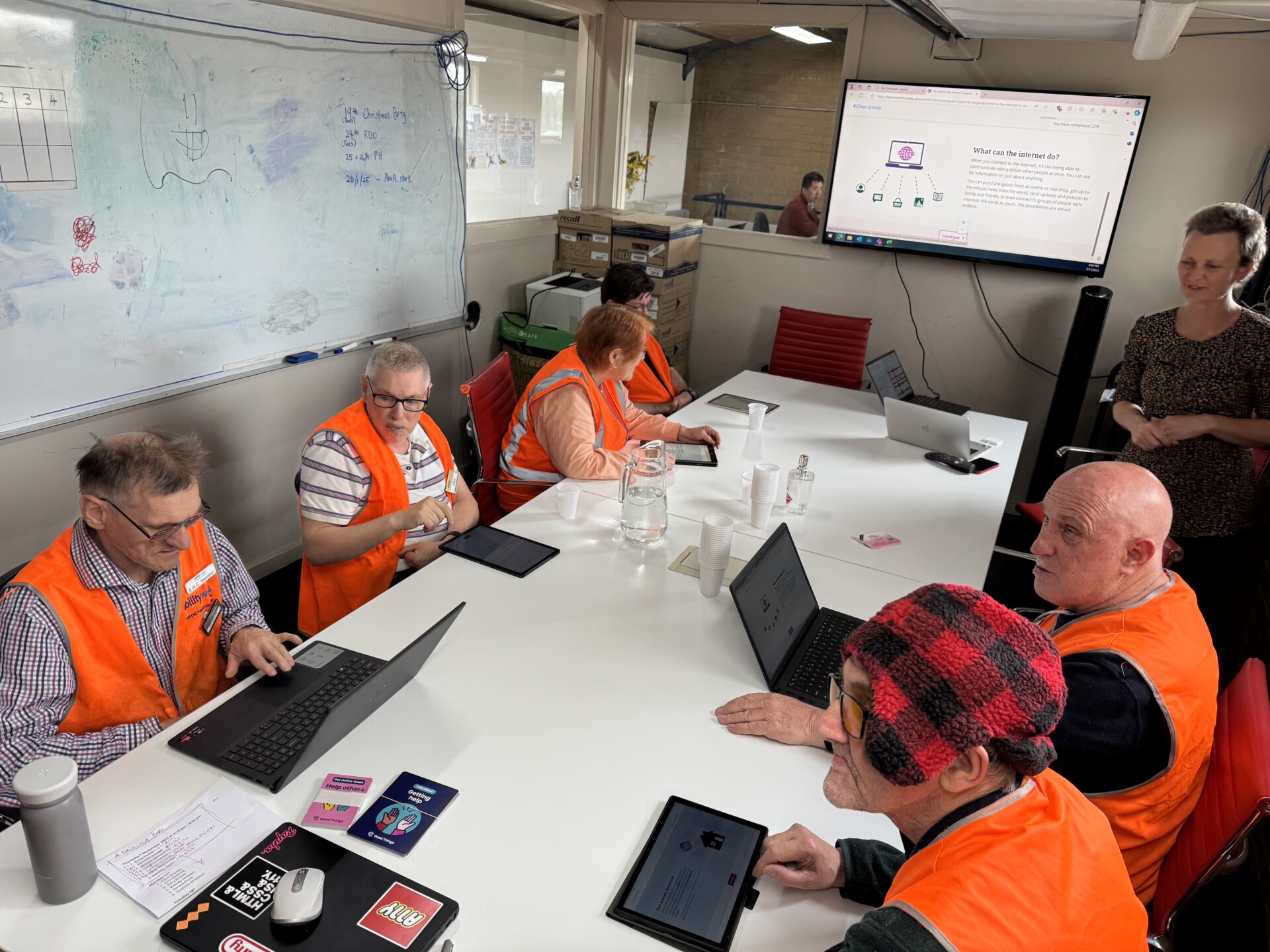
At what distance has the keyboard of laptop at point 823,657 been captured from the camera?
70.9 inches

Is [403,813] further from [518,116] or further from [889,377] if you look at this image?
[518,116]

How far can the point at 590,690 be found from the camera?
174cm

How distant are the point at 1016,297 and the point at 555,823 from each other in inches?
170

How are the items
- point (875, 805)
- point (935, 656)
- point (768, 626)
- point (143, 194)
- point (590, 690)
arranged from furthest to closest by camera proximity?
point (143, 194), point (768, 626), point (590, 690), point (875, 805), point (935, 656)

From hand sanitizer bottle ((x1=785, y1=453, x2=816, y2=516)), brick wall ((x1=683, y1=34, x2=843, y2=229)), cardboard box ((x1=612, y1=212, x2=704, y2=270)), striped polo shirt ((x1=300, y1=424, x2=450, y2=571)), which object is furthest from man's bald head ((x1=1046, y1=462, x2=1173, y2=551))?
brick wall ((x1=683, y1=34, x2=843, y2=229))

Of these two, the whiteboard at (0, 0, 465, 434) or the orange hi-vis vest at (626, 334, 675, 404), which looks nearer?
the whiteboard at (0, 0, 465, 434)

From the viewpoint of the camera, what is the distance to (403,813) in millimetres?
1388

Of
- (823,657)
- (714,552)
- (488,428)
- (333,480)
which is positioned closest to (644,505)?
(714,552)

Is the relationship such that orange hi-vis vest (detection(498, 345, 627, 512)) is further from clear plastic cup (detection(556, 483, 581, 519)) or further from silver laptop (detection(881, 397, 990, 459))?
silver laptop (detection(881, 397, 990, 459))

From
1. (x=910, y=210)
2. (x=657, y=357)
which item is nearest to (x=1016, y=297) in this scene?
(x=910, y=210)

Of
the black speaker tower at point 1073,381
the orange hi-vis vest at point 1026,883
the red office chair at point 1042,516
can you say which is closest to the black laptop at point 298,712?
the orange hi-vis vest at point 1026,883

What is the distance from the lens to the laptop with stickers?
3.79ft

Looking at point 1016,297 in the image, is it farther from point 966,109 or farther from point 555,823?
point 555,823

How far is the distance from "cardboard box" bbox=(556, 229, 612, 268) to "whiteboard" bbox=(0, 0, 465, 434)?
1203mm
